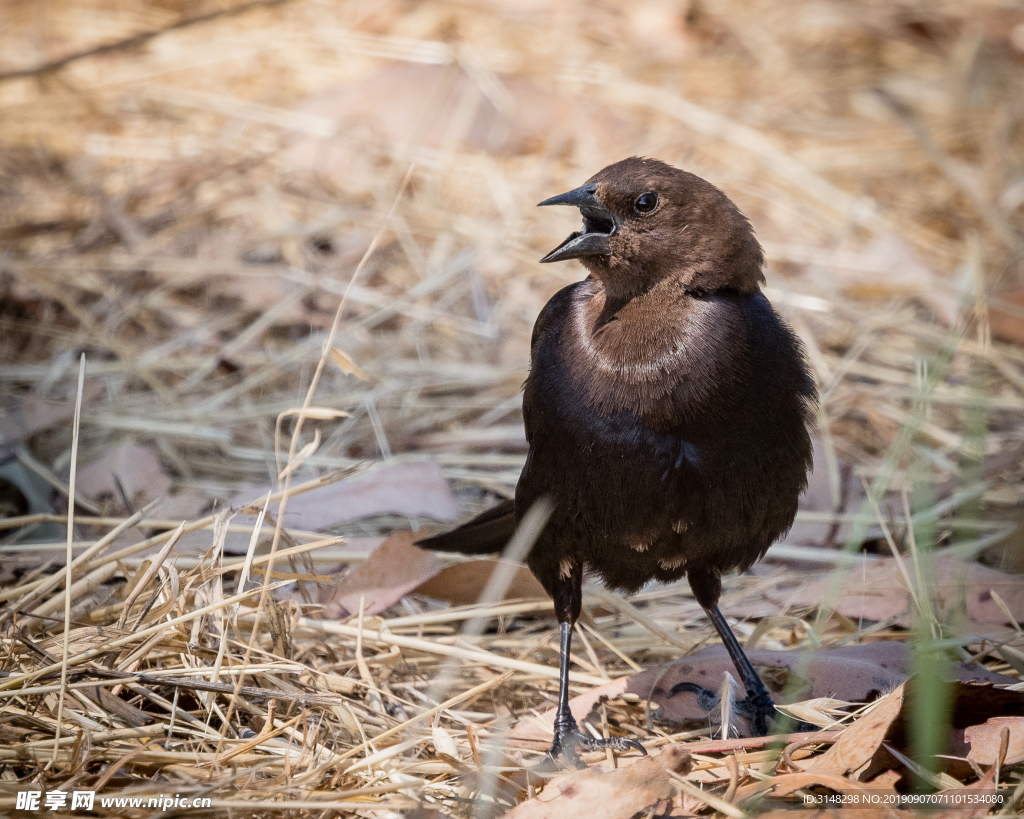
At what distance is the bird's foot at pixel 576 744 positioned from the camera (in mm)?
2402

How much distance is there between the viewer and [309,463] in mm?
3652

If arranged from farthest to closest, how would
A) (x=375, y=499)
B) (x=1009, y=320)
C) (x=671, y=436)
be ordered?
(x=1009, y=320) < (x=375, y=499) < (x=671, y=436)

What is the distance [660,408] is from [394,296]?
2.57 m

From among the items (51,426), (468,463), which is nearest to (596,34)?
(468,463)

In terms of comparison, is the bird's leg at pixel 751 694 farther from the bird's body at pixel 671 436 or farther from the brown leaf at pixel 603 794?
the brown leaf at pixel 603 794

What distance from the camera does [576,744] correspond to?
2.47 metres

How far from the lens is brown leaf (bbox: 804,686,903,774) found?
6.50ft

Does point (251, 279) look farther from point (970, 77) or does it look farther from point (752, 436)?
point (970, 77)

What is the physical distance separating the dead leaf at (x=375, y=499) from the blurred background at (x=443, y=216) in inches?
6.2

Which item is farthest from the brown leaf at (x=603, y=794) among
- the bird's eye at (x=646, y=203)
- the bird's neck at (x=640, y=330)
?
the bird's eye at (x=646, y=203)

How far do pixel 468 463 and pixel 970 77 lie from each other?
182 inches

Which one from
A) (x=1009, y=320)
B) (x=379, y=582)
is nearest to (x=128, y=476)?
(x=379, y=582)

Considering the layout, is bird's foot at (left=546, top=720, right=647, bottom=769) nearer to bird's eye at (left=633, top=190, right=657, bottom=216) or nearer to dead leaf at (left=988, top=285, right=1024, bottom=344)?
bird's eye at (left=633, top=190, right=657, bottom=216)

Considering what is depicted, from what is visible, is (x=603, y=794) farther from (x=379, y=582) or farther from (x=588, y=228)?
(x=588, y=228)
